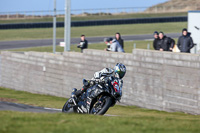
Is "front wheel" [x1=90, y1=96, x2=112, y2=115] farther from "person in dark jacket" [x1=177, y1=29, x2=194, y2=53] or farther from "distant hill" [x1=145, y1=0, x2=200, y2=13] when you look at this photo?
"distant hill" [x1=145, y1=0, x2=200, y2=13]

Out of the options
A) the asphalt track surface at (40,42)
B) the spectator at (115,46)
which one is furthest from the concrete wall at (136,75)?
the asphalt track surface at (40,42)

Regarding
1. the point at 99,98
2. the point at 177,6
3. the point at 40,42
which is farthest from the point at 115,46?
the point at 177,6

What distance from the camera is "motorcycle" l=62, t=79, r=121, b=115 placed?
436 inches

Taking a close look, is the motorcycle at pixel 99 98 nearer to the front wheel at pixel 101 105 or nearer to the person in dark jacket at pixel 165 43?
the front wheel at pixel 101 105

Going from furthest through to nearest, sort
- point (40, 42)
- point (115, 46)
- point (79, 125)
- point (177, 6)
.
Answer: point (177, 6) < point (40, 42) < point (115, 46) < point (79, 125)

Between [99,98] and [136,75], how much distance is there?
7868mm

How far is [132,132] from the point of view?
798 cm

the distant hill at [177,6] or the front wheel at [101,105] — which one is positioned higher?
the distant hill at [177,6]

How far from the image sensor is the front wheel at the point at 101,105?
10940 millimetres

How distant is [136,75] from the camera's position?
62.2 feet

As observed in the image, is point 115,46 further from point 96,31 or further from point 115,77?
point 96,31

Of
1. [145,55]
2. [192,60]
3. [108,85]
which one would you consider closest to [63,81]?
[145,55]

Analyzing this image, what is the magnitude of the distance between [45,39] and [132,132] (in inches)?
1512

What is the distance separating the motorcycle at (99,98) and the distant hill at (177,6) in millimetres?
54846
